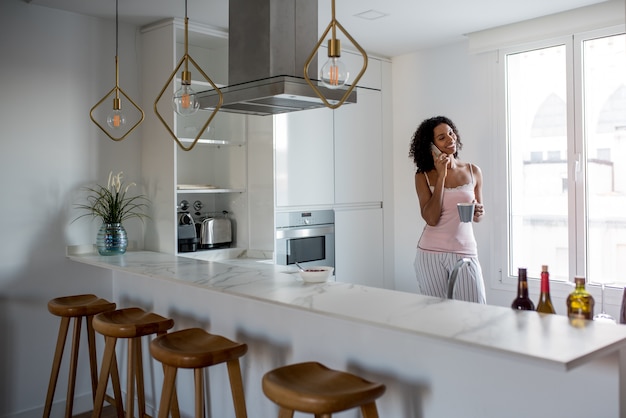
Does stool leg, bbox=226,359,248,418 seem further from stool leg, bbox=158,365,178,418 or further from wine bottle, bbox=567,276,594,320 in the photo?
wine bottle, bbox=567,276,594,320

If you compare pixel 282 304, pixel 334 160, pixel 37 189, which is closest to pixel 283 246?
pixel 334 160

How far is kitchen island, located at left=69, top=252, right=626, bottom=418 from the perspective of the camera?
1.66 m

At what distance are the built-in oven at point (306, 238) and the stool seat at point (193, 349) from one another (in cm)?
152

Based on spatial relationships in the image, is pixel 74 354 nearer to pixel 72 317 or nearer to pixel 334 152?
pixel 72 317

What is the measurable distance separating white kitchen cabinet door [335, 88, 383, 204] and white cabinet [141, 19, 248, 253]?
739mm

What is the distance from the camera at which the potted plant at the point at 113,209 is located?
3.55m

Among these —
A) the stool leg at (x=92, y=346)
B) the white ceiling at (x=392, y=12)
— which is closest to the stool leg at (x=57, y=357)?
the stool leg at (x=92, y=346)

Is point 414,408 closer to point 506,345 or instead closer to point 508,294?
point 506,345

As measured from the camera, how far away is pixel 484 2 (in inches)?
139

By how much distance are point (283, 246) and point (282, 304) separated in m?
1.89

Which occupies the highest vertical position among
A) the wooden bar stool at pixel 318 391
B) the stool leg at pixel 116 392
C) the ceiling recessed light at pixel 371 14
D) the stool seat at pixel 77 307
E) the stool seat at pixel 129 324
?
the ceiling recessed light at pixel 371 14

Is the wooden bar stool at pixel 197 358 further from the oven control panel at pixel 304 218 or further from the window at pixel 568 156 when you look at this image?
the window at pixel 568 156

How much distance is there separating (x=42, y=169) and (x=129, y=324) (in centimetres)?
128

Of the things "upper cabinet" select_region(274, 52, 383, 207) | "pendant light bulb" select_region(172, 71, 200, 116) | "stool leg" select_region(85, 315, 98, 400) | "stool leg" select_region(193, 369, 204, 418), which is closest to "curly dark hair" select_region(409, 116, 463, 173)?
"upper cabinet" select_region(274, 52, 383, 207)
